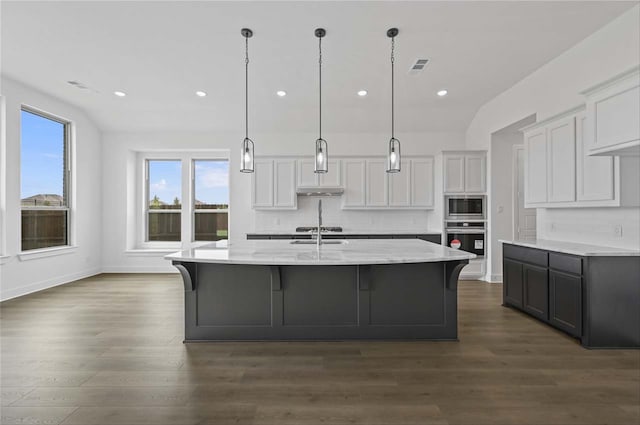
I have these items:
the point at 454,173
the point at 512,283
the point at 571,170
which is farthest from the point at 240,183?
the point at 571,170

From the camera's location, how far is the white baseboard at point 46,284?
4879 mm

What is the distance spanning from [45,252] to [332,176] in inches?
185

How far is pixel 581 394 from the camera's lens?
7.75ft

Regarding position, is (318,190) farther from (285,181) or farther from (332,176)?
(285,181)

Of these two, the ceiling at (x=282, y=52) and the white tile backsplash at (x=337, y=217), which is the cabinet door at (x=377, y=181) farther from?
the ceiling at (x=282, y=52)

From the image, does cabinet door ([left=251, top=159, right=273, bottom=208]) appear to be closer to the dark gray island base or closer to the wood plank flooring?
the wood plank flooring

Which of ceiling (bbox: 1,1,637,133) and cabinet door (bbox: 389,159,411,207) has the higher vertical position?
ceiling (bbox: 1,1,637,133)

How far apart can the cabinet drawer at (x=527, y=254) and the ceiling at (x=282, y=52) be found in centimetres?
226

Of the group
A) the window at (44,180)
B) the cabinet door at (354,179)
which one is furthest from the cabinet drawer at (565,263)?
the window at (44,180)

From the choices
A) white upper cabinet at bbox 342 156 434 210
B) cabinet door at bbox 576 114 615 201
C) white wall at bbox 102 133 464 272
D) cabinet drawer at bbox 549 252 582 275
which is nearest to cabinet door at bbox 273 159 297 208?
white wall at bbox 102 133 464 272

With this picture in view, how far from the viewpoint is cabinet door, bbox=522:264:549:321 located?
3.72 meters

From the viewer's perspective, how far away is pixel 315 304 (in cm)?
334

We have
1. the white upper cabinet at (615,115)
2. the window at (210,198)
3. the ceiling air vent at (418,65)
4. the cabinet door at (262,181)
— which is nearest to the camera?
the white upper cabinet at (615,115)

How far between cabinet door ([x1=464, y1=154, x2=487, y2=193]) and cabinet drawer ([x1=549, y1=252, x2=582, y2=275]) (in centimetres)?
270
